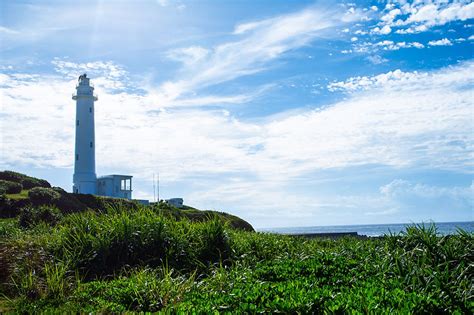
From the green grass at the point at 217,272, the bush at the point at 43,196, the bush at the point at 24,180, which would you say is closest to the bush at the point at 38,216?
the bush at the point at 43,196

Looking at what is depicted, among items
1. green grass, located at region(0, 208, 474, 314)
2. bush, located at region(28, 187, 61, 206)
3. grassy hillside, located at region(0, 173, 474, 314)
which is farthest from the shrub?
grassy hillside, located at region(0, 173, 474, 314)

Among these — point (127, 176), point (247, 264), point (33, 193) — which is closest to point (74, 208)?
point (33, 193)

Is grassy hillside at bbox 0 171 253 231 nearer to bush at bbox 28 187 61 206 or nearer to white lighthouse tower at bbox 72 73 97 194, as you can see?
bush at bbox 28 187 61 206

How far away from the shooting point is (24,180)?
101ft

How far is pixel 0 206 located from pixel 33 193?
7.60 feet

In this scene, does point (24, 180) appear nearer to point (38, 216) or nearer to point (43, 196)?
point (43, 196)

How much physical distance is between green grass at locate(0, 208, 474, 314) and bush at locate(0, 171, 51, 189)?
21474 millimetres

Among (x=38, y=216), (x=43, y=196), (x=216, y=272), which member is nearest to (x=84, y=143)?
(x=43, y=196)

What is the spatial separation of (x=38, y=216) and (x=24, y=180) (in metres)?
14.8

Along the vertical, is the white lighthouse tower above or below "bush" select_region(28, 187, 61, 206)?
above

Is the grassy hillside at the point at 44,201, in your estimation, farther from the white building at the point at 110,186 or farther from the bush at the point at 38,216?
the white building at the point at 110,186

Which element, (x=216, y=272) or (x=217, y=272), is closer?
(x=217, y=272)

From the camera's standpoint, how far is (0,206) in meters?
22.1

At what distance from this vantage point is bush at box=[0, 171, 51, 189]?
30.4m
